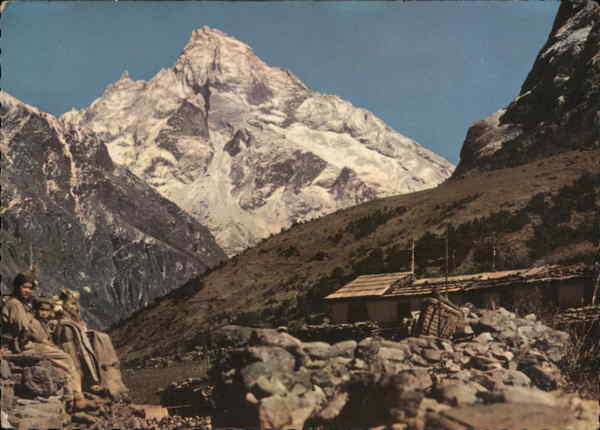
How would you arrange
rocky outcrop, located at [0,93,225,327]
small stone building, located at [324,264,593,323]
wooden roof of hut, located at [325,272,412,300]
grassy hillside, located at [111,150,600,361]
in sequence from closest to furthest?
1. small stone building, located at [324,264,593,323]
2. wooden roof of hut, located at [325,272,412,300]
3. grassy hillside, located at [111,150,600,361]
4. rocky outcrop, located at [0,93,225,327]

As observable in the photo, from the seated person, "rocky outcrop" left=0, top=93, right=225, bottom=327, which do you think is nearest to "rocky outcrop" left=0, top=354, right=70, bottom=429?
the seated person

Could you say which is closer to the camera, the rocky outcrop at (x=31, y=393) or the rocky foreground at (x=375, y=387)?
the rocky foreground at (x=375, y=387)

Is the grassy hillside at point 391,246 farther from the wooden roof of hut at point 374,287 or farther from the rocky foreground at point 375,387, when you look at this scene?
the rocky foreground at point 375,387

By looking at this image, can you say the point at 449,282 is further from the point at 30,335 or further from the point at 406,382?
the point at 30,335

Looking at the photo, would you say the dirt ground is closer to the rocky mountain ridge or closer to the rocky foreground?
the rocky mountain ridge

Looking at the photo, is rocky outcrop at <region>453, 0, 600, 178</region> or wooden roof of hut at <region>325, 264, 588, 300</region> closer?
wooden roof of hut at <region>325, 264, 588, 300</region>

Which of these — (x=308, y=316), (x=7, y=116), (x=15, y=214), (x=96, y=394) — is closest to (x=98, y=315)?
(x=15, y=214)

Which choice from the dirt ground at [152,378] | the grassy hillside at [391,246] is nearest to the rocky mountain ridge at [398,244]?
the grassy hillside at [391,246]
